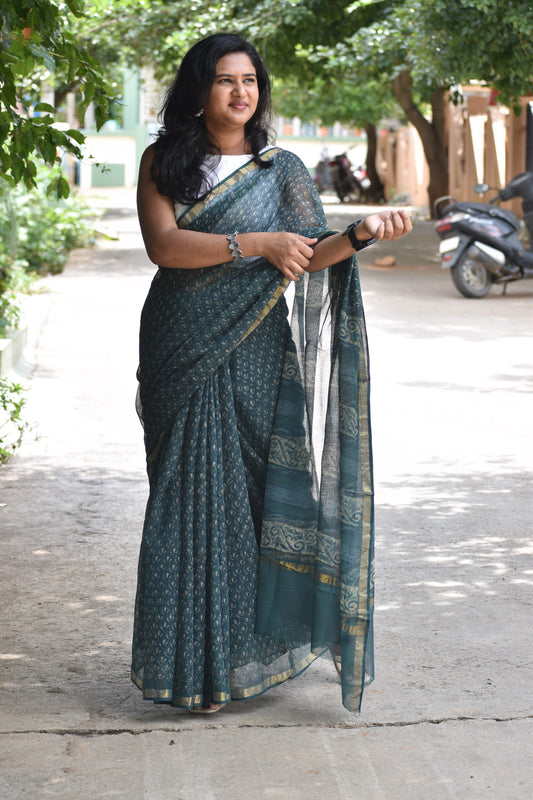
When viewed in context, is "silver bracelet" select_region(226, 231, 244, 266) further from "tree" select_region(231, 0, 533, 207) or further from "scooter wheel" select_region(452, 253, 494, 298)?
"scooter wheel" select_region(452, 253, 494, 298)

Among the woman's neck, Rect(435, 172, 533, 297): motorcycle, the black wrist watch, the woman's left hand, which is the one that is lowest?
Rect(435, 172, 533, 297): motorcycle

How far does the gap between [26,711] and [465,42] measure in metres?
10.9

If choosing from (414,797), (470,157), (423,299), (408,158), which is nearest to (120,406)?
(414,797)

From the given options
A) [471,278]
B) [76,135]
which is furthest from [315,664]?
[471,278]

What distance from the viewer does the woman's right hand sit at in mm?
3021

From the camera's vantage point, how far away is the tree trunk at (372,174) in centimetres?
3731

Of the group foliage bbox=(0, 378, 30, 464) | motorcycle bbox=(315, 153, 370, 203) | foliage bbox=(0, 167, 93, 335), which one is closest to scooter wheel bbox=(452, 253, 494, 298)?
foliage bbox=(0, 167, 93, 335)

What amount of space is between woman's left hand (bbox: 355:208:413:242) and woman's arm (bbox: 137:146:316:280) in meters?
0.18

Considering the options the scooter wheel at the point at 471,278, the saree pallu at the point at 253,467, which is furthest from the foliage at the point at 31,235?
the saree pallu at the point at 253,467

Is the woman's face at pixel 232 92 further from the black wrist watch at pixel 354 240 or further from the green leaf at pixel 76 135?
the green leaf at pixel 76 135

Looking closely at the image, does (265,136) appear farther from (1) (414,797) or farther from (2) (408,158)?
(2) (408,158)

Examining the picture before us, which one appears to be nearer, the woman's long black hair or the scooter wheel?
the woman's long black hair

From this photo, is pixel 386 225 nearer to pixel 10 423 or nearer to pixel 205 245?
pixel 205 245

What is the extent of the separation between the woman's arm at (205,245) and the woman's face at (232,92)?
271 mm
